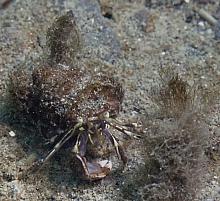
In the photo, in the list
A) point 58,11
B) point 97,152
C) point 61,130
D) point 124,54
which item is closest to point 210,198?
point 97,152

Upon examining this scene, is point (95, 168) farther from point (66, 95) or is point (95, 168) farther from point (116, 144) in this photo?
point (66, 95)

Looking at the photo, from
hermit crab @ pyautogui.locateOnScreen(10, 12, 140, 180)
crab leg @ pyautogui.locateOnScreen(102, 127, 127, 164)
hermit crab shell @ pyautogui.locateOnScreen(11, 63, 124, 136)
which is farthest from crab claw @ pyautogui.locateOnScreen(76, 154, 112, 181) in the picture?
hermit crab shell @ pyautogui.locateOnScreen(11, 63, 124, 136)

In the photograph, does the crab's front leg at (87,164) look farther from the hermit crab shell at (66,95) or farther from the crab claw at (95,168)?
the hermit crab shell at (66,95)

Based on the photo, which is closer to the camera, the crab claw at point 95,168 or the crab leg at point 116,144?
the crab claw at point 95,168

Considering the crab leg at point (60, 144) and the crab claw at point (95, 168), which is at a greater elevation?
the crab leg at point (60, 144)

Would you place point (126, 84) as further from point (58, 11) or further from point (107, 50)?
point (58, 11)

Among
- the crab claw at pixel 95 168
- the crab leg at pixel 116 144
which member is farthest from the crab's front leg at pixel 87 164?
the crab leg at pixel 116 144

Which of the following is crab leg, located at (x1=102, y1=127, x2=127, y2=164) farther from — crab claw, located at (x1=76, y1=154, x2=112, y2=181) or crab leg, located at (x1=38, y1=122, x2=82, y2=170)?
crab leg, located at (x1=38, y1=122, x2=82, y2=170)
